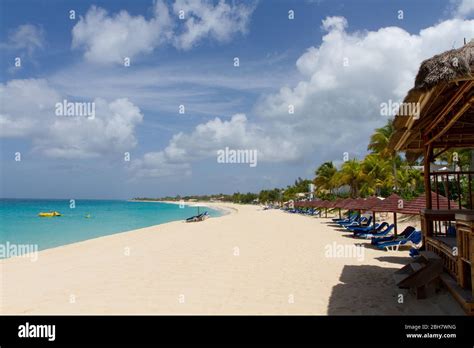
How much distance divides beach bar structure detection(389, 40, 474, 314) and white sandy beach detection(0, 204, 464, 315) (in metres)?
0.52

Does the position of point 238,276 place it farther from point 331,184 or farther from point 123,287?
point 331,184

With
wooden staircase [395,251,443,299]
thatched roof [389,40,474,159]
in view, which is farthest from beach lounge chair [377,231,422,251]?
wooden staircase [395,251,443,299]

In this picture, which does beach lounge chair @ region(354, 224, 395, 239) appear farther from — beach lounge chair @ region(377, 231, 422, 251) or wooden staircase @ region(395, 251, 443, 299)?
wooden staircase @ region(395, 251, 443, 299)

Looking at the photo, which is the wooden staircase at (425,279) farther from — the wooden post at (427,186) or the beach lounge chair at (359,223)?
the beach lounge chair at (359,223)

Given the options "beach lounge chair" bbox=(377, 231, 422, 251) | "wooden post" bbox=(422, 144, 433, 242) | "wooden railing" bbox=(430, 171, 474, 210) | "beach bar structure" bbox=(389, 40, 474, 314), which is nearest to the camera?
"beach bar structure" bbox=(389, 40, 474, 314)

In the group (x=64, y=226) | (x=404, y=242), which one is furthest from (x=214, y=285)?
(x=64, y=226)

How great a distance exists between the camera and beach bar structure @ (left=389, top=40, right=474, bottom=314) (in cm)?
444

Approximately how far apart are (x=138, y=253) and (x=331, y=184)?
3911 cm

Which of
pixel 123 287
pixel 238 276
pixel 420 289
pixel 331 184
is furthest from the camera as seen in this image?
pixel 331 184

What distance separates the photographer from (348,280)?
7824 millimetres

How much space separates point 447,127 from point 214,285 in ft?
16.7

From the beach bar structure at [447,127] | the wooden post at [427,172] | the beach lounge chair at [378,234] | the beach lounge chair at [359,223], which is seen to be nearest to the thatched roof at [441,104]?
the beach bar structure at [447,127]

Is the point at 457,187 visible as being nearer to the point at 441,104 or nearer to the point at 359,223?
the point at 441,104
